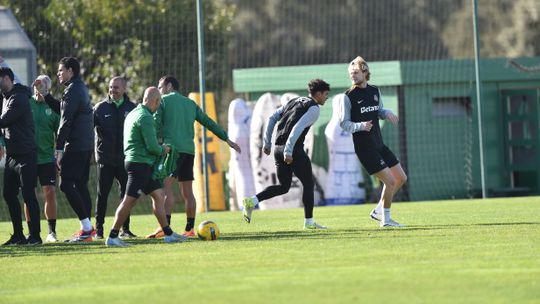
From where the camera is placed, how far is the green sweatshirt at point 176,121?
587 inches

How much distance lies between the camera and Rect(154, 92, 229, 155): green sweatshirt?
1490 cm

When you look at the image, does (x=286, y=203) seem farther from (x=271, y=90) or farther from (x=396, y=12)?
(x=396, y=12)

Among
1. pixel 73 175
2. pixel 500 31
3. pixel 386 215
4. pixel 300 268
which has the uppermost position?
pixel 500 31

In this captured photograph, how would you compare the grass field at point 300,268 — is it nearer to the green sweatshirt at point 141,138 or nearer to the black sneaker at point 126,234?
the green sweatshirt at point 141,138

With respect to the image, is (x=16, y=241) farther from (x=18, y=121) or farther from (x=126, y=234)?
(x=126, y=234)

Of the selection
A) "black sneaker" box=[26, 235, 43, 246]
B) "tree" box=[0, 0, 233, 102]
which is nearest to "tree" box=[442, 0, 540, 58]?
"tree" box=[0, 0, 233, 102]

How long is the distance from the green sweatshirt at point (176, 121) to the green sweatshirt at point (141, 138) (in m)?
1.25

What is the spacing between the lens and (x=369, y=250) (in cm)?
1194

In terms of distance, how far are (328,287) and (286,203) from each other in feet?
→ 58.0

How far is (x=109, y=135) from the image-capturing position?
15.6 m

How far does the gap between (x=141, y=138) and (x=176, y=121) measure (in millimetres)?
1446

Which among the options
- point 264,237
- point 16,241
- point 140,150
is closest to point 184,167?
point 264,237

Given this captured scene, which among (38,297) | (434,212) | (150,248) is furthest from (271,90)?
(38,297)

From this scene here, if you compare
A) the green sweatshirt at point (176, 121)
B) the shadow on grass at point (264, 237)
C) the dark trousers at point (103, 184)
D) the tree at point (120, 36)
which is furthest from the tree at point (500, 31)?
the green sweatshirt at point (176, 121)
